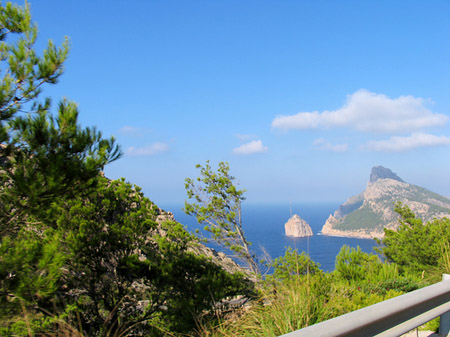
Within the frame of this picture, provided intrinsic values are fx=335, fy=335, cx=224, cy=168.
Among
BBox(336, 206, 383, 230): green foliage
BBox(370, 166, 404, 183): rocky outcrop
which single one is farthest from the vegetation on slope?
BBox(370, 166, 404, 183): rocky outcrop

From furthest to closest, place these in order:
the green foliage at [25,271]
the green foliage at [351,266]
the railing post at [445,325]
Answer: the green foliage at [351,266], the green foliage at [25,271], the railing post at [445,325]

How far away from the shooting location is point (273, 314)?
3.22 m

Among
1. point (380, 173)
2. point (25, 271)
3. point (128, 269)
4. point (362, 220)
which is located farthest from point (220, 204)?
point (380, 173)

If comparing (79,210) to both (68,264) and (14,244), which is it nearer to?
(68,264)

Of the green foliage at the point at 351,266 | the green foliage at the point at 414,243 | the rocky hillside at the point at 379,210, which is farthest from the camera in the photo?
the rocky hillside at the point at 379,210

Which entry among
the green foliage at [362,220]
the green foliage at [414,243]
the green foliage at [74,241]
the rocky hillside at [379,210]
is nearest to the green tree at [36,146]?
the green foliage at [74,241]

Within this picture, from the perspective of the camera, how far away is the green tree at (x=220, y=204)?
1220 cm

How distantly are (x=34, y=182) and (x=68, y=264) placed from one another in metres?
3.58

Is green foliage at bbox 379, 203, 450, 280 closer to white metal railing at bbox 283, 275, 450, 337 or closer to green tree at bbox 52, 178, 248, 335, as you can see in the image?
green tree at bbox 52, 178, 248, 335

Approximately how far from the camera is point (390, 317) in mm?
2066

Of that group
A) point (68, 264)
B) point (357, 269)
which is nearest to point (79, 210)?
point (68, 264)

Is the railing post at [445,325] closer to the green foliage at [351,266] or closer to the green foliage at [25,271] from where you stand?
the green foliage at [25,271]

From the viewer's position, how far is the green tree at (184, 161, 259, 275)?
12195 millimetres

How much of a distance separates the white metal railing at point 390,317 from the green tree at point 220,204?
9.70 m
